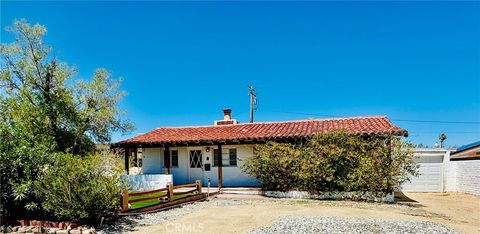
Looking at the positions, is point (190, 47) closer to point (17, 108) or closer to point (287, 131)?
point (287, 131)

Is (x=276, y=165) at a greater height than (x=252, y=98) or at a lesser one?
lesser

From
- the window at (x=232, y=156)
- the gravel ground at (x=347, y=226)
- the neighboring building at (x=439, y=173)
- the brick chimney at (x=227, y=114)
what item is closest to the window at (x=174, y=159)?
the window at (x=232, y=156)

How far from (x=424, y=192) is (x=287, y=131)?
8.51 meters

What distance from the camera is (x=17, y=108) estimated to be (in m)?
14.7

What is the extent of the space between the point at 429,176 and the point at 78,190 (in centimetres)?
1791

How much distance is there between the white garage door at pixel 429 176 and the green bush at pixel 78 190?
16434 millimetres

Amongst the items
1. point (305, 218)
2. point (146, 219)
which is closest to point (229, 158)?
point (146, 219)

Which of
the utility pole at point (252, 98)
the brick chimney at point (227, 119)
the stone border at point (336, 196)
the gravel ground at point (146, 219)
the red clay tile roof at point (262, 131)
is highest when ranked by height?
the utility pole at point (252, 98)

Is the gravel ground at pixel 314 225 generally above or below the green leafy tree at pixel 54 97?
below

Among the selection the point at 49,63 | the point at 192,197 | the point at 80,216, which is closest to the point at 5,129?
the point at 80,216

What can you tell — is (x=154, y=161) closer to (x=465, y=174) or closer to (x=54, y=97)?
(x=54, y=97)

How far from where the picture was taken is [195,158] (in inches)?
781

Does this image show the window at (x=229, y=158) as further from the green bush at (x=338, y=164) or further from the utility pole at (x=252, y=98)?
the utility pole at (x=252, y=98)

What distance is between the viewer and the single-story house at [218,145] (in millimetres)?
17691
